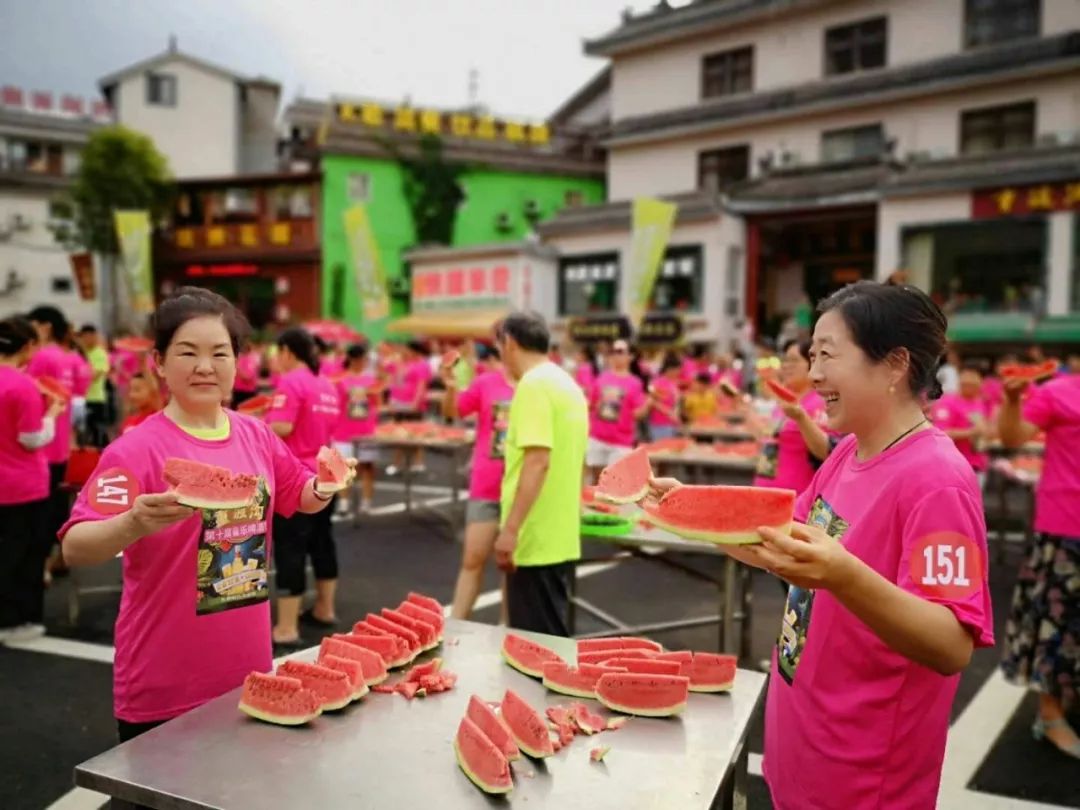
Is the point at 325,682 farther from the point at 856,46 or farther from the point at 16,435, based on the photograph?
→ the point at 856,46

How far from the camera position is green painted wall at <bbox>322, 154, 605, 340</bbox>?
1235 inches

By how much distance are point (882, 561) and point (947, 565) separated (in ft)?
0.60

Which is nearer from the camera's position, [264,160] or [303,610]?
[303,610]

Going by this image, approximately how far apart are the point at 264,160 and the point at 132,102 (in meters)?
5.90

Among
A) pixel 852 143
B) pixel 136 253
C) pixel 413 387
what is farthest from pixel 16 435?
pixel 136 253

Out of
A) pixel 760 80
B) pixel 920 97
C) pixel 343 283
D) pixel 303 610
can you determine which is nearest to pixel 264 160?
pixel 343 283

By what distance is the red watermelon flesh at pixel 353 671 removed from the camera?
8.28 feet

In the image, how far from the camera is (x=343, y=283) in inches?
1257

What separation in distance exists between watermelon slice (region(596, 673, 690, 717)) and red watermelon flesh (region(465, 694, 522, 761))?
409mm

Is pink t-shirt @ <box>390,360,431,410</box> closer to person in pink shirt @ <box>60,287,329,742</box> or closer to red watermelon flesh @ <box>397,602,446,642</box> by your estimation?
red watermelon flesh @ <box>397,602,446,642</box>

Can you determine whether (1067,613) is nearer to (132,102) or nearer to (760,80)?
(760,80)

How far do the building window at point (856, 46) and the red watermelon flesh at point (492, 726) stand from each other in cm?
2667

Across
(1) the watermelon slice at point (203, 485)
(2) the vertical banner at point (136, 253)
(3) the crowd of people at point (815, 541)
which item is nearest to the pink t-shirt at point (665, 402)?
(3) the crowd of people at point (815, 541)

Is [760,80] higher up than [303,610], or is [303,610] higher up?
[760,80]
